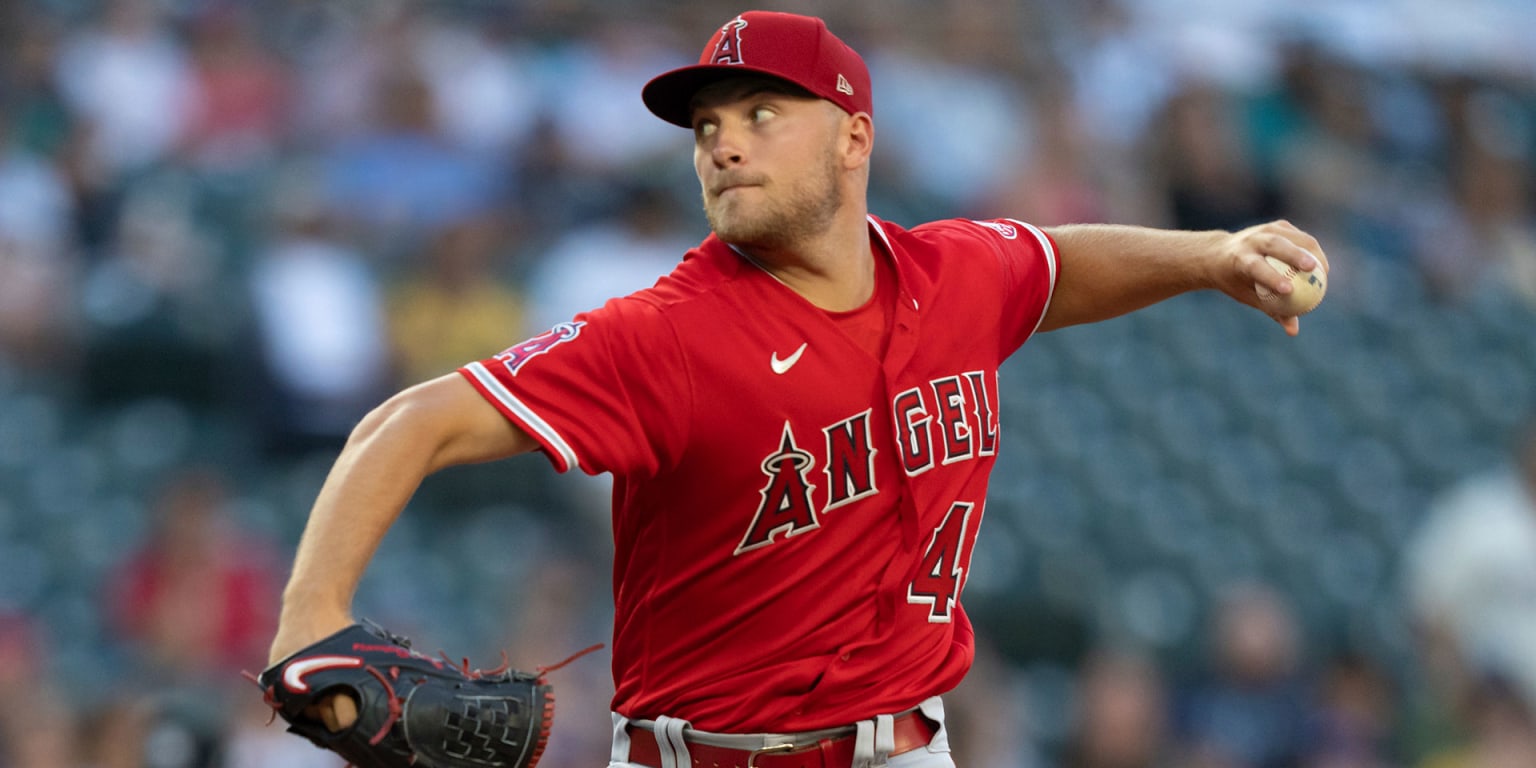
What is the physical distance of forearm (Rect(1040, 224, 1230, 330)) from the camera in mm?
3820

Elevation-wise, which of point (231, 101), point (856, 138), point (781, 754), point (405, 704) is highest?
point (231, 101)

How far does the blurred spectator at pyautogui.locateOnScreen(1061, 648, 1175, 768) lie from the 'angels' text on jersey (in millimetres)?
3357

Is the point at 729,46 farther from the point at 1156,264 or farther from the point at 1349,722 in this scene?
the point at 1349,722

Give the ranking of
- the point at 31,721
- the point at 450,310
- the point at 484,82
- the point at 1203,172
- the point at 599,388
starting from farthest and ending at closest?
the point at 1203,172 < the point at 484,82 < the point at 450,310 < the point at 31,721 < the point at 599,388

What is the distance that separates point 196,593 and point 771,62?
12.5 feet

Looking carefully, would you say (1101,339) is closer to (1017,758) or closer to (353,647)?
(1017,758)

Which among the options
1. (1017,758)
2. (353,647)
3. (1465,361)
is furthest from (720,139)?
(1465,361)

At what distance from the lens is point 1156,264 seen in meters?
3.84

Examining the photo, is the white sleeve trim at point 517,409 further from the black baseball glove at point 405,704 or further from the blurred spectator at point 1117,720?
the blurred spectator at point 1117,720

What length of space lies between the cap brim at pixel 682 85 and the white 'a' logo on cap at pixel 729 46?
0.02m

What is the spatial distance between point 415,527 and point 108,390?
1.31m

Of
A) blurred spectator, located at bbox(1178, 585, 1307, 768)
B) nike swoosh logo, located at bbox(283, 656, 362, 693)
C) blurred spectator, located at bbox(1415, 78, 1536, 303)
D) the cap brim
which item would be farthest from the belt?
blurred spectator, located at bbox(1415, 78, 1536, 303)

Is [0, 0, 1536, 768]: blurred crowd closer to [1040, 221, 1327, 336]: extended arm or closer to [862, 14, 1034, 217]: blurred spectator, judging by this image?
[862, 14, 1034, 217]: blurred spectator

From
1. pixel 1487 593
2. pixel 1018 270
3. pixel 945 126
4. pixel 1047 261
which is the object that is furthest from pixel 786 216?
pixel 945 126
